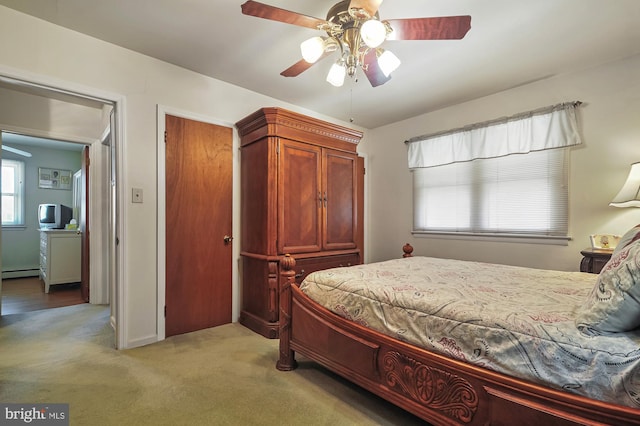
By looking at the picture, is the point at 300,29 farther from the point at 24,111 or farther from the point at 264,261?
the point at 24,111

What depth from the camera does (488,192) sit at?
3332 mm

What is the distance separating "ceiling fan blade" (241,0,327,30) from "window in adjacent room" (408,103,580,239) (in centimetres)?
250

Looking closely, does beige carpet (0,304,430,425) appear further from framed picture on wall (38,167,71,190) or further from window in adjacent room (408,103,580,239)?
framed picture on wall (38,167,71,190)

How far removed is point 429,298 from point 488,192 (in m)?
2.42

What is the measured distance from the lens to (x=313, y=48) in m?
1.75

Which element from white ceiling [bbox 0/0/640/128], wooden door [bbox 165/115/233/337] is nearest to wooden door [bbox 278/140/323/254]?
wooden door [bbox 165/115/233/337]

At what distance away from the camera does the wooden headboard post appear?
211 cm

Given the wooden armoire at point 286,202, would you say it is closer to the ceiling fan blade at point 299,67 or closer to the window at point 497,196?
the ceiling fan blade at point 299,67

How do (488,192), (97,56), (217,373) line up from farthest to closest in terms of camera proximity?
(488,192), (97,56), (217,373)

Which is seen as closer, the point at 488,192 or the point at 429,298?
the point at 429,298

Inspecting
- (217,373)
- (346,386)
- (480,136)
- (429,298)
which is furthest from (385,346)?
(480,136)

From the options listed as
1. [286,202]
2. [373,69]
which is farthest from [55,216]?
[373,69]

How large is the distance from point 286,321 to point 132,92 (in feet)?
7.55

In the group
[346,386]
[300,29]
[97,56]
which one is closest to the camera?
[346,386]
